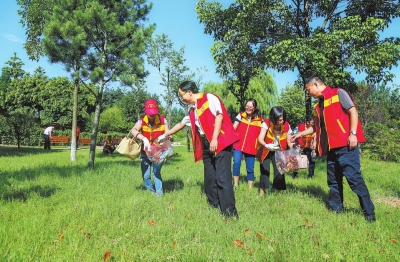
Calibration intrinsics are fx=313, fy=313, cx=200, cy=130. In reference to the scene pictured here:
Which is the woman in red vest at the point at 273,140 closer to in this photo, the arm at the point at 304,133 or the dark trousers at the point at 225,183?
the arm at the point at 304,133

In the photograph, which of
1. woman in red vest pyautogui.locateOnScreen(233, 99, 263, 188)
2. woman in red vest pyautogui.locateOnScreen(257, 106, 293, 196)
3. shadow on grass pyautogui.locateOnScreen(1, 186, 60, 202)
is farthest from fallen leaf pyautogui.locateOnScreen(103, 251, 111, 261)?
woman in red vest pyautogui.locateOnScreen(233, 99, 263, 188)

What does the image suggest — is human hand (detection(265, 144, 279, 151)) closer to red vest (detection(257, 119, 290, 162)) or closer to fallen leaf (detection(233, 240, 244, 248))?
red vest (detection(257, 119, 290, 162))

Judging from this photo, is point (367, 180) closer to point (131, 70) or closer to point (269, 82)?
point (131, 70)

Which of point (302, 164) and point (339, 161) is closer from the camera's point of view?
point (339, 161)

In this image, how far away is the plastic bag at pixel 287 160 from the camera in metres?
5.25

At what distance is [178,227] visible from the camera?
351 centimetres

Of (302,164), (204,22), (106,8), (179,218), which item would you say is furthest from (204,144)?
(204,22)

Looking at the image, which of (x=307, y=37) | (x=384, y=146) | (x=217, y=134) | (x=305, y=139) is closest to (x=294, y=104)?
(x=384, y=146)

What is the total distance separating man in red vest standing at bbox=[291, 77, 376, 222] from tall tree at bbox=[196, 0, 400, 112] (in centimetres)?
754

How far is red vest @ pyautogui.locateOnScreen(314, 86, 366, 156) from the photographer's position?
4141mm

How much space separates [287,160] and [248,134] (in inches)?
52.7

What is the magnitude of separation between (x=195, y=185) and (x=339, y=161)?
122 inches

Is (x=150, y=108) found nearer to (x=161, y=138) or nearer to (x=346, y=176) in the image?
(x=161, y=138)

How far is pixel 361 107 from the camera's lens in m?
30.9
